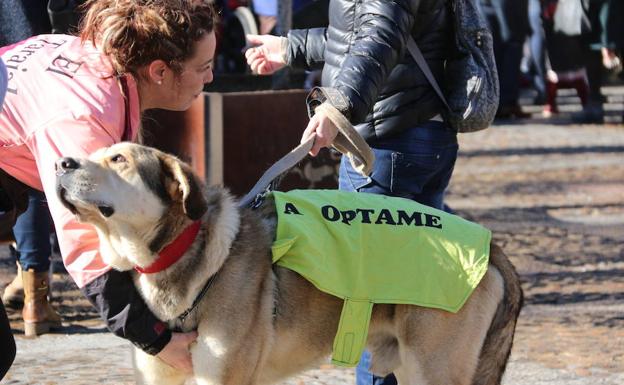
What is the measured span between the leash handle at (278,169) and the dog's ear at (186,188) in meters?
0.36

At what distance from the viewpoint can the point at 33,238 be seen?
20.8ft

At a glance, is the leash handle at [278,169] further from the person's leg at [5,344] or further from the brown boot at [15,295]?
the brown boot at [15,295]

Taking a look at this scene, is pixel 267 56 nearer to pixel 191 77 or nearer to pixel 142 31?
pixel 191 77

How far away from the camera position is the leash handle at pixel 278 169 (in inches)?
156

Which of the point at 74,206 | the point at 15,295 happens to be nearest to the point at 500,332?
the point at 74,206

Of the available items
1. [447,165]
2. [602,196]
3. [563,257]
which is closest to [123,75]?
[447,165]

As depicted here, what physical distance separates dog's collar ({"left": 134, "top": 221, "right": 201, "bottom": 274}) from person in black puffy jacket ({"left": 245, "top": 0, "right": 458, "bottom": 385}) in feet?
2.24

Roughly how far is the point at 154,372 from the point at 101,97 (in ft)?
3.10

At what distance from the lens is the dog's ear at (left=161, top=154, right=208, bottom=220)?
371 centimetres

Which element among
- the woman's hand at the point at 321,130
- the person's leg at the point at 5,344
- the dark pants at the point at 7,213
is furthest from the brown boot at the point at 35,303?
the woman's hand at the point at 321,130

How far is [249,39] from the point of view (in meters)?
5.09

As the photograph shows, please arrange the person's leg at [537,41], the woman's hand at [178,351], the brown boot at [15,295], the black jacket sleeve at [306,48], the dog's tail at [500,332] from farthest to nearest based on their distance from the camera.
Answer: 1. the person's leg at [537,41]
2. the brown boot at [15,295]
3. the black jacket sleeve at [306,48]
4. the dog's tail at [500,332]
5. the woman's hand at [178,351]

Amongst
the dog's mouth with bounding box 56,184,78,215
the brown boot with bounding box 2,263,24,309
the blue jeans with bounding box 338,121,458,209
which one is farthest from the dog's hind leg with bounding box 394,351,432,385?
the brown boot with bounding box 2,263,24,309

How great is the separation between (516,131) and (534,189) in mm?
4159
